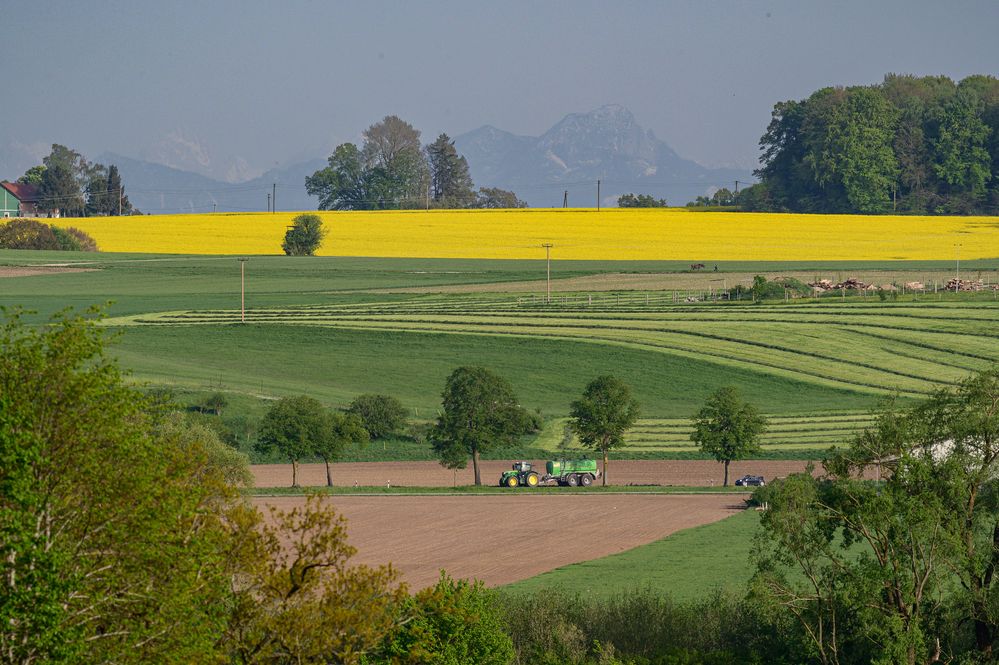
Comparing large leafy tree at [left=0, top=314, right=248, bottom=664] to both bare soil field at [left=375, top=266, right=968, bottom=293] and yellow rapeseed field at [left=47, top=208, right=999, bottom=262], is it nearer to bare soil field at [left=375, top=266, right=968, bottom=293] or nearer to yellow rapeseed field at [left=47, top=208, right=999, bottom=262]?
bare soil field at [left=375, top=266, right=968, bottom=293]

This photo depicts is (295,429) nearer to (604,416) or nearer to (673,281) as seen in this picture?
(604,416)

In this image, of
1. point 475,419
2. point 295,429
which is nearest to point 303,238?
point 295,429

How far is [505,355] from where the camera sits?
92375 mm

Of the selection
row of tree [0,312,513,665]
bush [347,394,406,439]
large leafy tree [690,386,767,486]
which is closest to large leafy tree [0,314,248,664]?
row of tree [0,312,513,665]

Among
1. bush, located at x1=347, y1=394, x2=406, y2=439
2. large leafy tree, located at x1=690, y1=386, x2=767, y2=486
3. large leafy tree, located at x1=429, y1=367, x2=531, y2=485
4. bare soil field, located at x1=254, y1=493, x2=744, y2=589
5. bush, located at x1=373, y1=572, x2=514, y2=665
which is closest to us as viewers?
bush, located at x1=373, y1=572, x2=514, y2=665

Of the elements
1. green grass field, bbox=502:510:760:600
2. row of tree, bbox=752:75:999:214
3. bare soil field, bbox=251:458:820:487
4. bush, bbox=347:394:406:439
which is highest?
row of tree, bbox=752:75:999:214

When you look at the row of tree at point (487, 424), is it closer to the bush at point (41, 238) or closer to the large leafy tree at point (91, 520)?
the large leafy tree at point (91, 520)

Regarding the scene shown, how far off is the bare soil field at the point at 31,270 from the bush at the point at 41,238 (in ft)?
74.0

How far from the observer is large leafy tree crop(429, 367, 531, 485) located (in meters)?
70.1

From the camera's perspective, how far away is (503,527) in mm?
54844

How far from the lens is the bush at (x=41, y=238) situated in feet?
519

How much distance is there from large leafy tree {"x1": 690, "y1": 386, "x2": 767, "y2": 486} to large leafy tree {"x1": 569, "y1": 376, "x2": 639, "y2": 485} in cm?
387

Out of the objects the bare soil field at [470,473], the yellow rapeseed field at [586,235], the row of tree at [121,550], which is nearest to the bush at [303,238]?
the yellow rapeseed field at [586,235]

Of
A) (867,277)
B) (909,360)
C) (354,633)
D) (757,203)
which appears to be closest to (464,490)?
(909,360)
